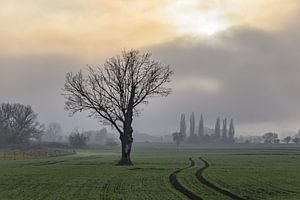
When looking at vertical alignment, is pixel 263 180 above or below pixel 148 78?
below

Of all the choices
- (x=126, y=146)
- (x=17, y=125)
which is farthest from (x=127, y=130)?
(x=17, y=125)

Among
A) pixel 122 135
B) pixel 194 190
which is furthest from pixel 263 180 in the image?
pixel 122 135

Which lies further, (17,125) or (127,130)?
(17,125)

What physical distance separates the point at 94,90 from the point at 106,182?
1559 inches

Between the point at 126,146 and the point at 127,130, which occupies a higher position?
the point at 127,130

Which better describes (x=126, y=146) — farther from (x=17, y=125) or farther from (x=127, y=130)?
(x=17, y=125)

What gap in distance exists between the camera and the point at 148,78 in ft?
262

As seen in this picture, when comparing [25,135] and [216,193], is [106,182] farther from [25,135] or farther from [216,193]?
[25,135]

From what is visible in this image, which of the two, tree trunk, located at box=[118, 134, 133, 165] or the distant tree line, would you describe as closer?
tree trunk, located at box=[118, 134, 133, 165]

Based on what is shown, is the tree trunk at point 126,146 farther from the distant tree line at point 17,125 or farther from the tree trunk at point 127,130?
the distant tree line at point 17,125

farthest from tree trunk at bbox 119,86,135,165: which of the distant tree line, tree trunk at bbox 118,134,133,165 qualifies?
the distant tree line

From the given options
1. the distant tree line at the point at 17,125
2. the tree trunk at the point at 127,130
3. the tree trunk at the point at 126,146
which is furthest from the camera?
the distant tree line at the point at 17,125

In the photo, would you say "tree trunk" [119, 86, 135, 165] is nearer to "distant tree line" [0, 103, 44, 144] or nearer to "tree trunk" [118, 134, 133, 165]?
"tree trunk" [118, 134, 133, 165]

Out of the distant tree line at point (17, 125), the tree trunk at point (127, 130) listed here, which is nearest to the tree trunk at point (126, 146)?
the tree trunk at point (127, 130)
